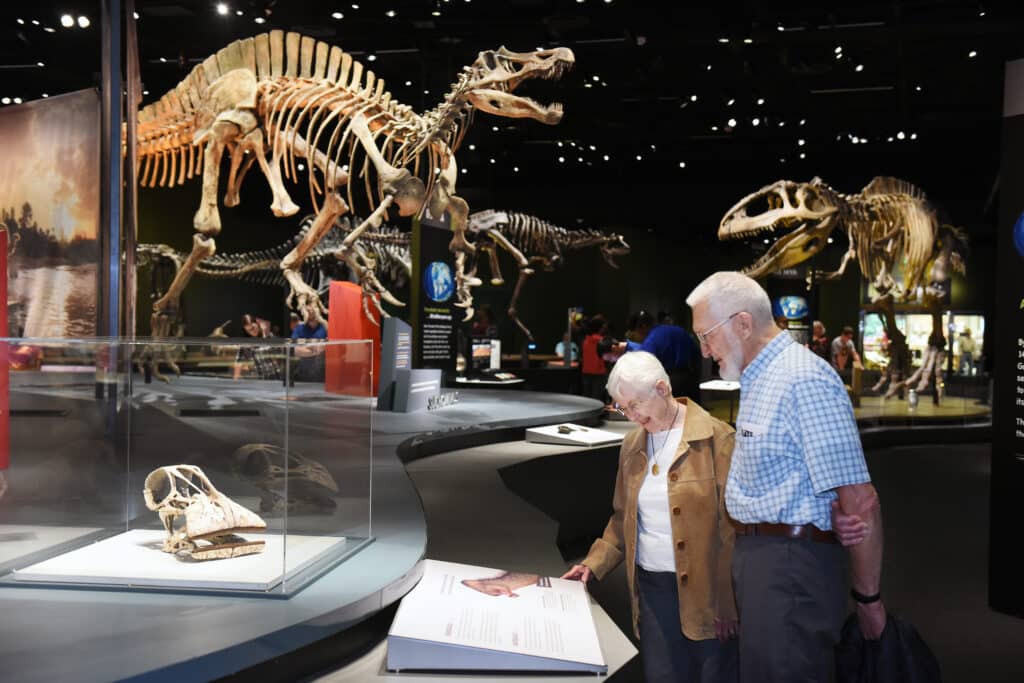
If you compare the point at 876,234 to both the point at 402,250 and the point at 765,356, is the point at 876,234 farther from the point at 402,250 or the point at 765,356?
the point at 765,356

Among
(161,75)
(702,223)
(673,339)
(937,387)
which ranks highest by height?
(161,75)

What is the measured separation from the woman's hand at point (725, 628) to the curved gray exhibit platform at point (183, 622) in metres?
0.86

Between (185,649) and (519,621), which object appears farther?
(519,621)

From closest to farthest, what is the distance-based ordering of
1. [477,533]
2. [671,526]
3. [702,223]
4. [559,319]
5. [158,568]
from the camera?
[158,568]
[671,526]
[477,533]
[702,223]
[559,319]

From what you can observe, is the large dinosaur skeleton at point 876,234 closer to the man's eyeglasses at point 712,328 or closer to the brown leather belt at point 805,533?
the man's eyeglasses at point 712,328

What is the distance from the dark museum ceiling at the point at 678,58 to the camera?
377 inches

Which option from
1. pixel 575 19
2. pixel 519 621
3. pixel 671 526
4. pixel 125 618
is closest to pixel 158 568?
pixel 125 618

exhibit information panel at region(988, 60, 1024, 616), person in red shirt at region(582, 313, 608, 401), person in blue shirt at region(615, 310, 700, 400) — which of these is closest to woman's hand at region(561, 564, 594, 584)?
exhibit information panel at region(988, 60, 1024, 616)

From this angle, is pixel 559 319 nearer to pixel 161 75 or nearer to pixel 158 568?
pixel 161 75

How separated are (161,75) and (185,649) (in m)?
11.7

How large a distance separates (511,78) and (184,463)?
4.86 m

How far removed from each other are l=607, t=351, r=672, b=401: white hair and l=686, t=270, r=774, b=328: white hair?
1.06ft

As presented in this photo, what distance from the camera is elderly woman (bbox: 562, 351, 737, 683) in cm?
236

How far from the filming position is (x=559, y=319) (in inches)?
740
